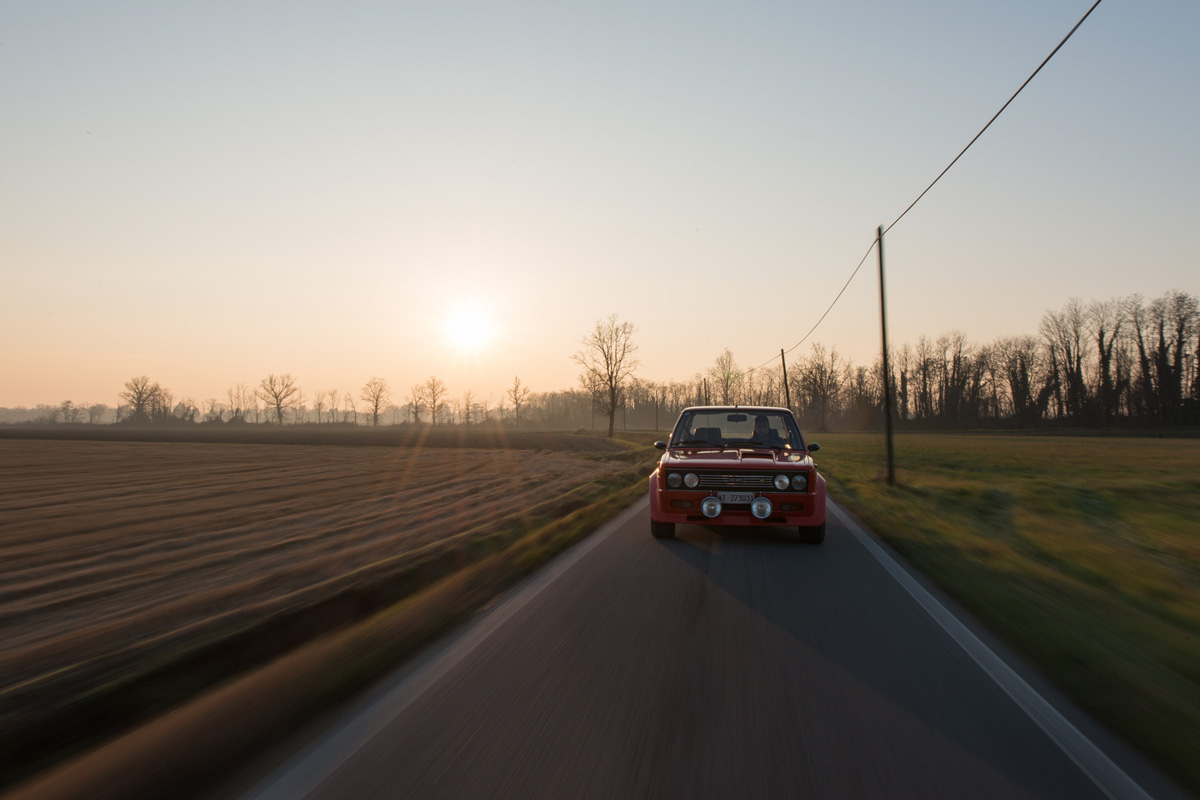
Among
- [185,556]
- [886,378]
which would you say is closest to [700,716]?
[185,556]

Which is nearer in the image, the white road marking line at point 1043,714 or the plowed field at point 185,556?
the white road marking line at point 1043,714

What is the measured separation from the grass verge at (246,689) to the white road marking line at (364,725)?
237 mm

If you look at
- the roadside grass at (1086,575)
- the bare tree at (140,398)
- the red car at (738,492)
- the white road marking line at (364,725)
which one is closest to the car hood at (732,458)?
the red car at (738,492)

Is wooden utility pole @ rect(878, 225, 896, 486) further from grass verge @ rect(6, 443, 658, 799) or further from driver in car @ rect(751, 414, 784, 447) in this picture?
grass verge @ rect(6, 443, 658, 799)

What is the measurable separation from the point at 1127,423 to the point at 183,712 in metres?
84.6

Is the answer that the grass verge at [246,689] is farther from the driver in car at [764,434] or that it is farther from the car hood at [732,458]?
the driver in car at [764,434]

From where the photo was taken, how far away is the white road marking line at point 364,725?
249 cm

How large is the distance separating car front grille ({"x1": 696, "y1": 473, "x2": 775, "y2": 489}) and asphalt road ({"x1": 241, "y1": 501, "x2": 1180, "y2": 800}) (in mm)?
2561

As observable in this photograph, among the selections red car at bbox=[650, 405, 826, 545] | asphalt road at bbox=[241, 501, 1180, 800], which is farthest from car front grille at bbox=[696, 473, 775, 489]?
asphalt road at bbox=[241, 501, 1180, 800]

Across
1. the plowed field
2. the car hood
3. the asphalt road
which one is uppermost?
the car hood

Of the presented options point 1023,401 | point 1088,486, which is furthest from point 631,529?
point 1023,401

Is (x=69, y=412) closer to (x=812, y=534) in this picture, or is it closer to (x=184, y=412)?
(x=184, y=412)

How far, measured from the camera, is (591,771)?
2.58 meters

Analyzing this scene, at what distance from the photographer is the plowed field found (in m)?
4.28
